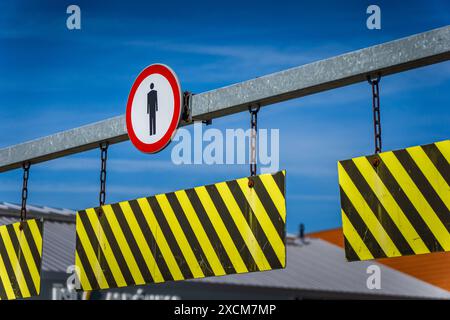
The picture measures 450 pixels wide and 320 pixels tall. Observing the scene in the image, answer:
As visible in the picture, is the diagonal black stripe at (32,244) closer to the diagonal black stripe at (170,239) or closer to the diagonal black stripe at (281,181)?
the diagonal black stripe at (170,239)

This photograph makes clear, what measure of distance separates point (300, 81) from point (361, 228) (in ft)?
4.01

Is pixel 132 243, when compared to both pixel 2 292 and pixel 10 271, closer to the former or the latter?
pixel 10 271

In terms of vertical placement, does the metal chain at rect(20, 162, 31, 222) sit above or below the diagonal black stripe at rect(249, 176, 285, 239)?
above

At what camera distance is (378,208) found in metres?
5.30

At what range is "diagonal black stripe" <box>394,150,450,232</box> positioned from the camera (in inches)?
198

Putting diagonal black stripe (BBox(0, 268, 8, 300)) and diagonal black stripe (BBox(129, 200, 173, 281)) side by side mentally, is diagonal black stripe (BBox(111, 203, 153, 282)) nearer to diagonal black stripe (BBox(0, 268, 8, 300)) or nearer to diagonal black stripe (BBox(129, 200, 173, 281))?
diagonal black stripe (BBox(129, 200, 173, 281))

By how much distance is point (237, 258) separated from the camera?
5.86 metres

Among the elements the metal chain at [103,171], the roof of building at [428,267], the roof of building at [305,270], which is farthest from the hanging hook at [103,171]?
the roof of building at [428,267]

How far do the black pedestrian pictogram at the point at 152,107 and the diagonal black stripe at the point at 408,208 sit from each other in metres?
1.93

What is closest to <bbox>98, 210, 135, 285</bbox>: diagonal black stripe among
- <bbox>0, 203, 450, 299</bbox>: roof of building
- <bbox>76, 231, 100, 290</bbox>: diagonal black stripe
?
<bbox>76, 231, 100, 290</bbox>: diagonal black stripe

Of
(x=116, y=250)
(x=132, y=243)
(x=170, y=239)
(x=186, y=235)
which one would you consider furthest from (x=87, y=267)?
(x=186, y=235)

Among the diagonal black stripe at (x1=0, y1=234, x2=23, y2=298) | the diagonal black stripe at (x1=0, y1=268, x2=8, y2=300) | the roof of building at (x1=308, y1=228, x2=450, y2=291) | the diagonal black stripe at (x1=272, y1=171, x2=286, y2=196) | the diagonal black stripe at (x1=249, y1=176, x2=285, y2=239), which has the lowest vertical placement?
the diagonal black stripe at (x1=0, y1=268, x2=8, y2=300)
